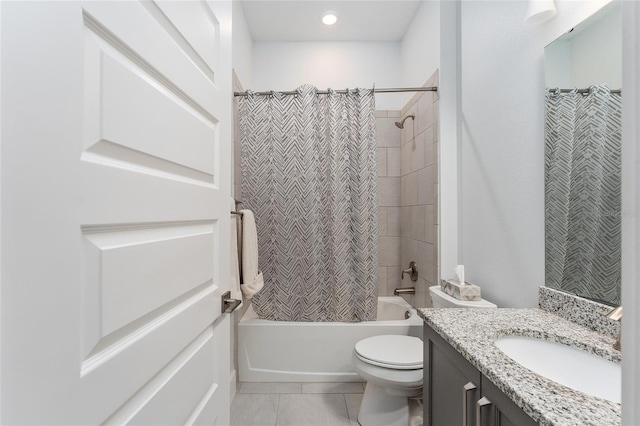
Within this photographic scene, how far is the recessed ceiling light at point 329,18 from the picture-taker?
2.47 meters

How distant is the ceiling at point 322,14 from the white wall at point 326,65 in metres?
0.06

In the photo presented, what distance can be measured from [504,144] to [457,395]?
1077mm

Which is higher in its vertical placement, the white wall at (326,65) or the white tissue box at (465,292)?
the white wall at (326,65)

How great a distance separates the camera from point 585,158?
1.06 metres

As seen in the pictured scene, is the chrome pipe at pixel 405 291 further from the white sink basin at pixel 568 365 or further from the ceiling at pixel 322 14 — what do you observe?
the ceiling at pixel 322 14

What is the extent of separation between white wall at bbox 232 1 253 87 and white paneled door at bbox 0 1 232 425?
4.83ft

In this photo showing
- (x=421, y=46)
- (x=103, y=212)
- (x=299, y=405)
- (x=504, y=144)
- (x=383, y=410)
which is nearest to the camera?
(x=103, y=212)

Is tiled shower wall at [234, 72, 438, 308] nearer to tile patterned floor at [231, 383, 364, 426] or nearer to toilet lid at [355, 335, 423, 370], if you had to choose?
toilet lid at [355, 335, 423, 370]

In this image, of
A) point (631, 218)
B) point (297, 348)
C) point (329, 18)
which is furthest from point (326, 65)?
point (631, 218)

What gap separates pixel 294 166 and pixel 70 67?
5.73ft

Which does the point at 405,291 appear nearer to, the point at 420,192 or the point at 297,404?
the point at 420,192

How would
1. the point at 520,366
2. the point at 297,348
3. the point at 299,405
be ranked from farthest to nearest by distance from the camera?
the point at 297,348 → the point at 299,405 → the point at 520,366

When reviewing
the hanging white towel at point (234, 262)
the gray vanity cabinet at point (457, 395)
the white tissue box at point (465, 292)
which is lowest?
the gray vanity cabinet at point (457, 395)

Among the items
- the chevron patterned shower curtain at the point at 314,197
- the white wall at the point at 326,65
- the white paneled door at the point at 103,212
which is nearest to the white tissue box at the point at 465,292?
the chevron patterned shower curtain at the point at 314,197
